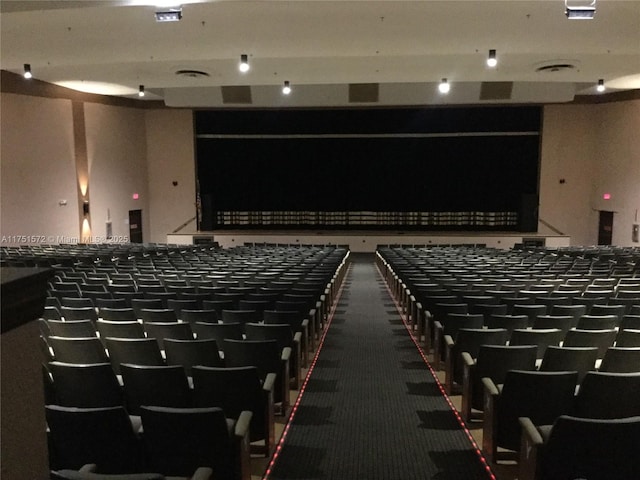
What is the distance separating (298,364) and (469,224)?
1875 cm

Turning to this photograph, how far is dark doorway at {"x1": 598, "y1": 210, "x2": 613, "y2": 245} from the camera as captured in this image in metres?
19.7

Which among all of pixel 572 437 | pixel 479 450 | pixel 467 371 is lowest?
pixel 479 450

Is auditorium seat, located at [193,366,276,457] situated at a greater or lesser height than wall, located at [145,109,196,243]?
lesser

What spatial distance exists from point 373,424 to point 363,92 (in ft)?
54.4

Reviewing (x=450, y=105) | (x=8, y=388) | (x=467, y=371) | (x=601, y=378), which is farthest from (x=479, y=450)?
(x=450, y=105)

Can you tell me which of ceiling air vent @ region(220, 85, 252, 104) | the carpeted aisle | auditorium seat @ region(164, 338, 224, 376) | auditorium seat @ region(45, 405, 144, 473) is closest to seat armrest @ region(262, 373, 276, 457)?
the carpeted aisle

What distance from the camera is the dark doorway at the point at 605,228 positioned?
1967 centimetres

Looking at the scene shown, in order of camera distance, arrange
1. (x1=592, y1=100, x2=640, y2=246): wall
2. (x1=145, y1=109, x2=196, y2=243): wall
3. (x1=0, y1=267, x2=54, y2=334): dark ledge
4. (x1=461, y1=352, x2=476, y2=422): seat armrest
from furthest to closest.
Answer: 1. (x1=145, y1=109, x2=196, y2=243): wall
2. (x1=592, y1=100, x2=640, y2=246): wall
3. (x1=461, y1=352, x2=476, y2=422): seat armrest
4. (x1=0, y1=267, x2=54, y2=334): dark ledge

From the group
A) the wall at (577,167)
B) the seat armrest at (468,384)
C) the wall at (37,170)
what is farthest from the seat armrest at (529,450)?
the wall at (577,167)

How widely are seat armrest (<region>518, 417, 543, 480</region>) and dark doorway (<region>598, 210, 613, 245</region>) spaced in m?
19.7

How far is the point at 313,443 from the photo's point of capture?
12.2 feet

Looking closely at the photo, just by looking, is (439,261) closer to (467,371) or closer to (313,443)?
(467,371)

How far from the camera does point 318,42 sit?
11164mm

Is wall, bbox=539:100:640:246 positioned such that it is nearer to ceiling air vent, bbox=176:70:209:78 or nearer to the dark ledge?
ceiling air vent, bbox=176:70:209:78
